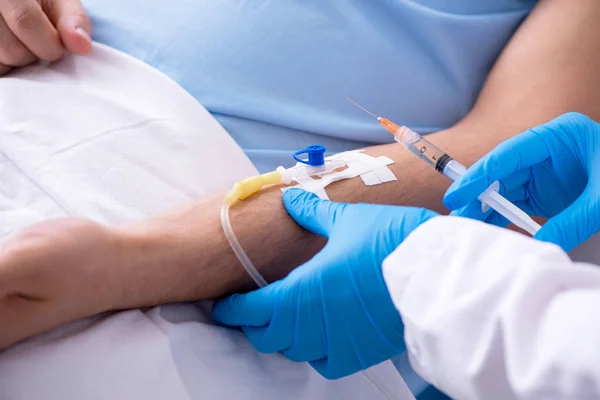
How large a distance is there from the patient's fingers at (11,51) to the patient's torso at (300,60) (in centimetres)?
16

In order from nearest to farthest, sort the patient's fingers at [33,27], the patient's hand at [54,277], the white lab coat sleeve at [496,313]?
the white lab coat sleeve at [496,313]
the patient's hand at [54,277]
the patient's fingers at [33,27]

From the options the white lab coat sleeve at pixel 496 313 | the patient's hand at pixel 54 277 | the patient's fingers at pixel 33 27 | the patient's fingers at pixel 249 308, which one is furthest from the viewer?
the patient's fingers at pixel 33 27

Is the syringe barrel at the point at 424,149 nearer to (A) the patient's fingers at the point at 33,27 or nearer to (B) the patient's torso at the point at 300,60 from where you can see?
(B) the patient's torso at the point at 300,60

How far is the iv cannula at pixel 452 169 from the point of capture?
2.69 feet

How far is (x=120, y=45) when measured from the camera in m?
1.13

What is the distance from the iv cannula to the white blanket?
0.95 ft

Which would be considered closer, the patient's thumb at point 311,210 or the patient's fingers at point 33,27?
the patient's thumb at point 311,210

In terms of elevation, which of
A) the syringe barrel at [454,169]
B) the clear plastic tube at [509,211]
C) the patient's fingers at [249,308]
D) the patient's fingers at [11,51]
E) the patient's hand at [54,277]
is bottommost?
the patient's fingers at [249,308]

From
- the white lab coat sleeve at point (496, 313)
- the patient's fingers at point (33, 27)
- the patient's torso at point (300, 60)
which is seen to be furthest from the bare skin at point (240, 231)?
the patient's fingers at point (33, 27)

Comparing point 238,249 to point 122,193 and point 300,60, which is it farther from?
point 300,60

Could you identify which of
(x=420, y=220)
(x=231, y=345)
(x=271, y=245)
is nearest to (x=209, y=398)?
(x=231, y=345)

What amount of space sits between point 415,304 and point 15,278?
0.49m

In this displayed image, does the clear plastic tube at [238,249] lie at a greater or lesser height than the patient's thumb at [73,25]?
lesser

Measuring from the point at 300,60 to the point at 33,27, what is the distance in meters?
0.51
